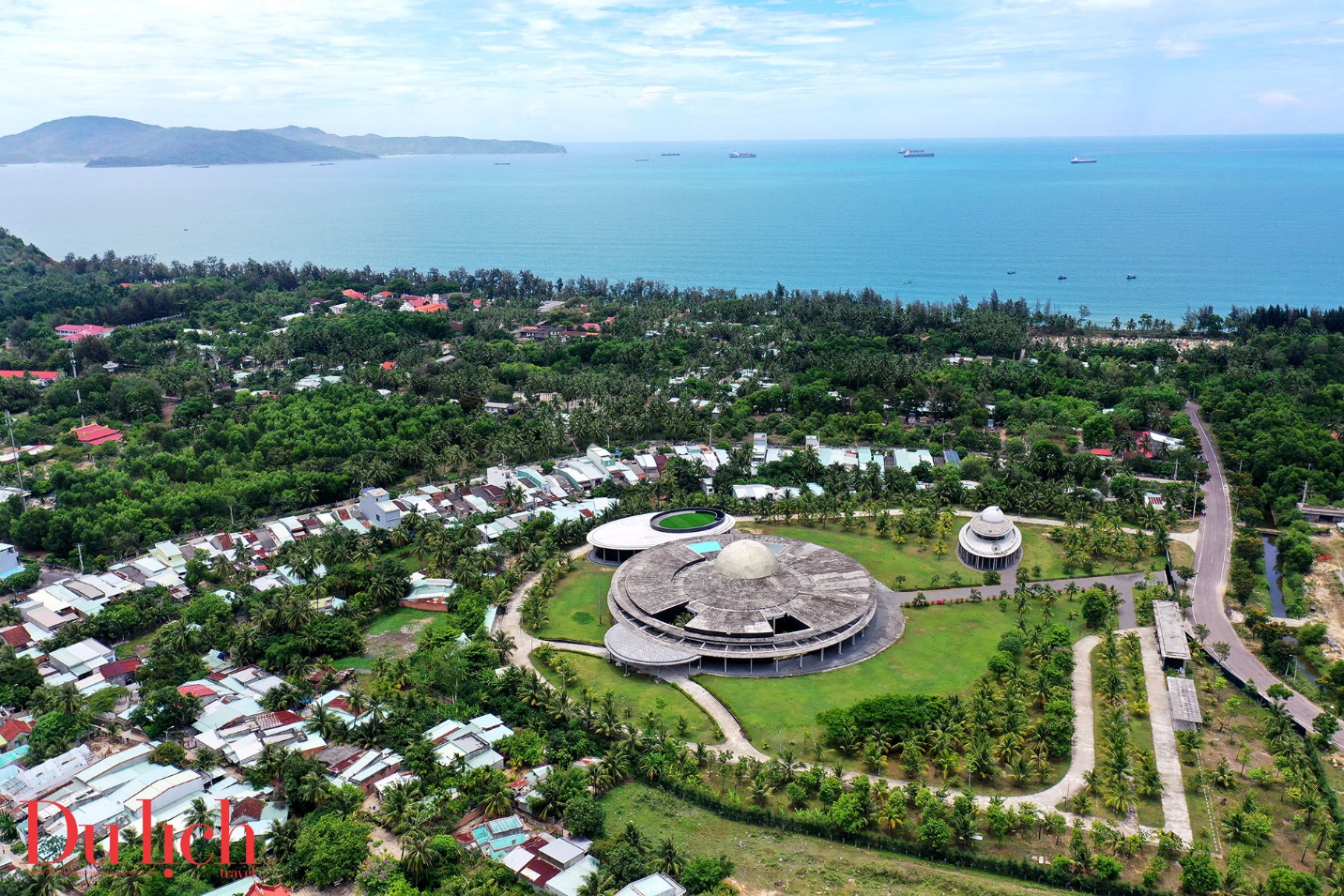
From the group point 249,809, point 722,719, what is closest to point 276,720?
point 249,809

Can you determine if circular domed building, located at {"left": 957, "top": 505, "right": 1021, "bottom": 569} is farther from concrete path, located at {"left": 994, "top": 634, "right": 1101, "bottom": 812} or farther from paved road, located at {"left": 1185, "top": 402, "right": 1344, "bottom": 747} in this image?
paved road, located at {"left": 1185, "top": 402, "right": 1344, "bottom": 747}

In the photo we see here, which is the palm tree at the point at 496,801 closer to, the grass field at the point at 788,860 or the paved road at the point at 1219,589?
the grass field at the point at 788,860

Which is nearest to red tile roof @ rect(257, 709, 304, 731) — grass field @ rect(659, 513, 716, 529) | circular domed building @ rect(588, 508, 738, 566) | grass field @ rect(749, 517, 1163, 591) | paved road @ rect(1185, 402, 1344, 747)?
circular domed building @ rect(588, 508, 738, 566)

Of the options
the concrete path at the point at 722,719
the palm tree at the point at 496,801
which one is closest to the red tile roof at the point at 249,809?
the palm tree at the point at 496,801

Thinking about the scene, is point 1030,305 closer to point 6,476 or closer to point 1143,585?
point 1143,585

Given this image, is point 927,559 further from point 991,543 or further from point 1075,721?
point 1075,721

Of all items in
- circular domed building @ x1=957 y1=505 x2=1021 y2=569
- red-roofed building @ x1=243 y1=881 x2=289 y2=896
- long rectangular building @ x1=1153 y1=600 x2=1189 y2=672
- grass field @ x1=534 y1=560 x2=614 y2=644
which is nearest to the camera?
red-roofed building @ x1=243 y1=881 x2=289 y2=896
